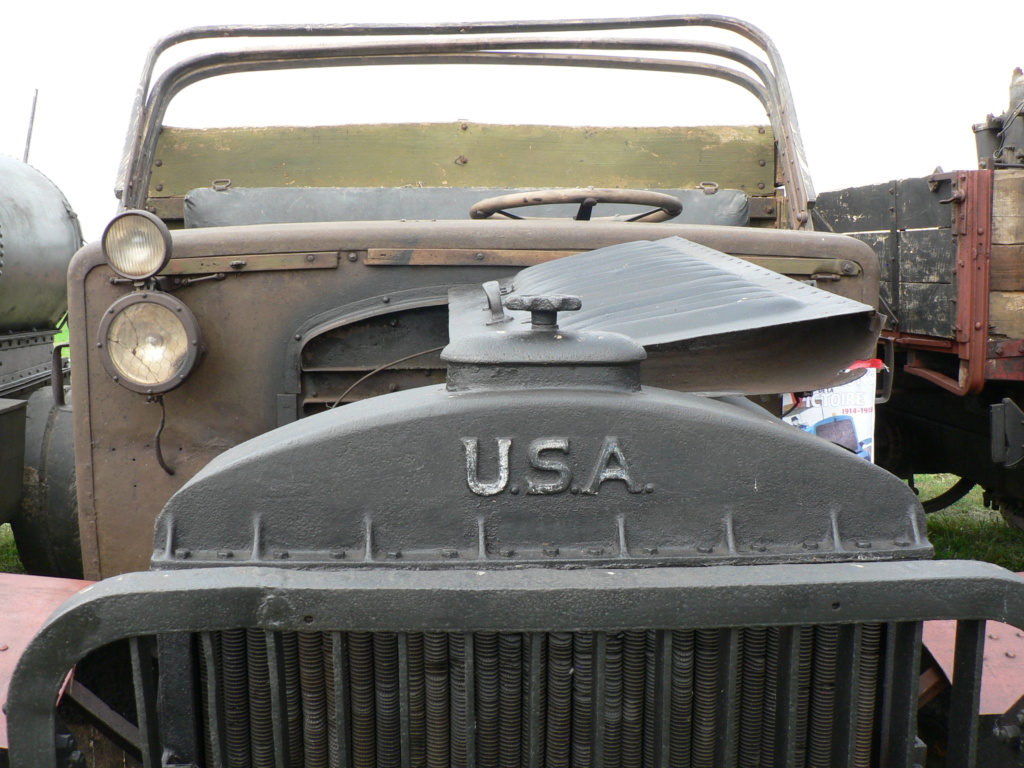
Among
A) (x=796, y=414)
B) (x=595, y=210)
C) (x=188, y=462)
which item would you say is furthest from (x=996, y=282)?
(x=188, y=462)

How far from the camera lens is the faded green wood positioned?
12.0 ft

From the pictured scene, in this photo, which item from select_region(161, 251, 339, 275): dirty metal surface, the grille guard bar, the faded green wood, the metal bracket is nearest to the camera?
the grille guard bar

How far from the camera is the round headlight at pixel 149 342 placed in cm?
202

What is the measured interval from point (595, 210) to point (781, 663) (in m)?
2.20

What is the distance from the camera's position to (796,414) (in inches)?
145

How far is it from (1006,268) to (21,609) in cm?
470

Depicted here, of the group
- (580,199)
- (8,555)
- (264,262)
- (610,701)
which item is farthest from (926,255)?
(8,555)

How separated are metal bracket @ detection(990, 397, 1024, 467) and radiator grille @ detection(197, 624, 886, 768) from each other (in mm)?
3407

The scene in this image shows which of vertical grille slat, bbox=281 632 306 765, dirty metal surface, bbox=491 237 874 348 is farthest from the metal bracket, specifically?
vertical grille slat, bbox=281 632 306 765

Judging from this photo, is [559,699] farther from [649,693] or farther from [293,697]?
[293,697]

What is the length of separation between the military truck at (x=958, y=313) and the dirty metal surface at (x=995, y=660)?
2842 mm

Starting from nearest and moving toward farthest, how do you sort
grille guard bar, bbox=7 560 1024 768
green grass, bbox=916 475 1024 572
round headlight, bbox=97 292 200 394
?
grille guard bar, bbox=7 560 1024 768, round headlight, bbox=97 292 200 394, green grass, bbox=916 475 1024 572

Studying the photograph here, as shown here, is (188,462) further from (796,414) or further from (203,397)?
(796,414)

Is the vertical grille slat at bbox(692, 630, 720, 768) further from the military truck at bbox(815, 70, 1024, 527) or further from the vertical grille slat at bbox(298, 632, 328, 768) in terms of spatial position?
the military truck at bbox(815, 70, 1024, 527)
